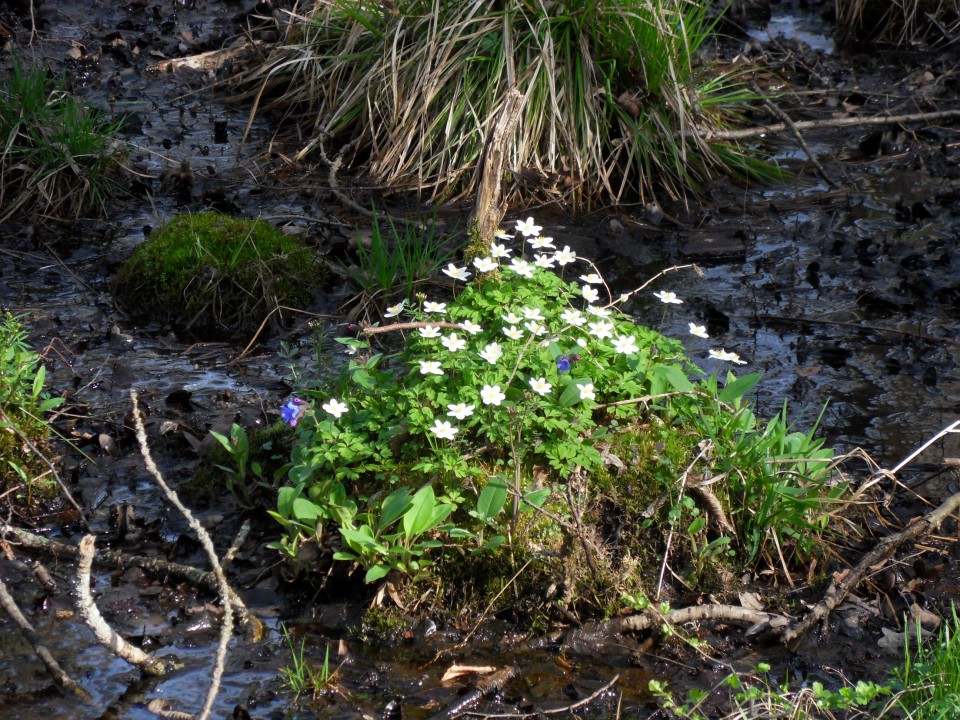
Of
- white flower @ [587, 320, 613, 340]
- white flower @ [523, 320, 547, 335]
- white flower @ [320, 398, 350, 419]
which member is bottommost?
white flower @ [320, 398, 350, 419]

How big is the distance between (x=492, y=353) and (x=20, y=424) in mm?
1862

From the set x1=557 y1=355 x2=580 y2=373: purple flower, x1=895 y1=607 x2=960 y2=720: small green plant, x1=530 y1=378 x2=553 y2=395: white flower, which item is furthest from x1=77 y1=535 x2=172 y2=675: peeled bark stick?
x1=895 y1=607 x2=960 y2=720: small green plant

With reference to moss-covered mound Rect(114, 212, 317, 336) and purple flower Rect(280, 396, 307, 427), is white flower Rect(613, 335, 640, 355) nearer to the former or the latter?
A: purple flower Rect(280, 396, 307, 427)

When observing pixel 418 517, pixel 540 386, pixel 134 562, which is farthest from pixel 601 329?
pixel 134 562

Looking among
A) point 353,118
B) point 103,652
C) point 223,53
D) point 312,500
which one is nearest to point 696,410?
A: point 312,500

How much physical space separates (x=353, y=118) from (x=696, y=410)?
4.05 metres

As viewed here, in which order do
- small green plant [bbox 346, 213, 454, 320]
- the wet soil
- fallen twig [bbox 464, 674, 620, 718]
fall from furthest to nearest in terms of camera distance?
small green plant [bbox 346, 213, 454, 320], the wet soil, fallen twig [bbox 464, 674, 620, 718]

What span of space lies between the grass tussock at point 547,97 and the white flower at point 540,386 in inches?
121

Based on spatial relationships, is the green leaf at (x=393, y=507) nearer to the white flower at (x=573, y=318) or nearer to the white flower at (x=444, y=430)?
the white flower at (x=444, y=430)

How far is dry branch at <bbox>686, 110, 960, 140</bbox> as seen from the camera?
6.42m

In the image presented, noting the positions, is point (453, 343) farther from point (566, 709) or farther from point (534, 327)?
point (566, 709)

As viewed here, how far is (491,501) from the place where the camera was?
313 centimetres

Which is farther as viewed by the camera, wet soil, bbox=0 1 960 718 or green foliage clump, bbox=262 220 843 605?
green foliage clump, bbox=262 220 843 605

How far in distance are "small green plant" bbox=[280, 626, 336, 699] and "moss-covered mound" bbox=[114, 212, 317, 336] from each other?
238 centimetres
